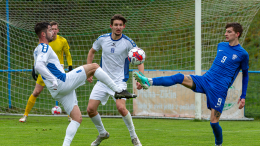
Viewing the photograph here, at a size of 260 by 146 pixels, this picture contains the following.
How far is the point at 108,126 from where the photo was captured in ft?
27.0

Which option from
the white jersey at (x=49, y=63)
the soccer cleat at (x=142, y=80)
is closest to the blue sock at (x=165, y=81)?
the soccer cleat at (x=142, y=80)

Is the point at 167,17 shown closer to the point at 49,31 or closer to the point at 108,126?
the point at 108,126

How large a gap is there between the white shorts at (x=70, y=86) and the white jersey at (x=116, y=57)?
1224 millimetres

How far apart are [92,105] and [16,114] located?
543 centimetres

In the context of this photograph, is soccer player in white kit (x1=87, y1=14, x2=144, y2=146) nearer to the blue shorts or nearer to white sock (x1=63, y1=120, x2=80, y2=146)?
white sock (x1=63, y1=120, x2=80, y2=146)

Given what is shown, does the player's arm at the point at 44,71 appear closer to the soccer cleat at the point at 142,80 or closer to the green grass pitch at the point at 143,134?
the soccer cleat at the point at 142,80

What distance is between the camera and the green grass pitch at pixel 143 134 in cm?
594

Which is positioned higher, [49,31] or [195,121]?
[49,31]

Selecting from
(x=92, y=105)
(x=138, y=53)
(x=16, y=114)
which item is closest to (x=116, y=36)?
(x=138, y=53)

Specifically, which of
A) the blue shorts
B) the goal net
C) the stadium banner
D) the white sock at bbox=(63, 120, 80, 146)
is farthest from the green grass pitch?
the goal net

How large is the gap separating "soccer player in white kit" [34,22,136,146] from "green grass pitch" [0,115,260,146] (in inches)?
47.9

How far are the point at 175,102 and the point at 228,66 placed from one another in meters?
4.70

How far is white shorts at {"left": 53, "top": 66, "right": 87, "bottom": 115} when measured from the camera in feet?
15.3

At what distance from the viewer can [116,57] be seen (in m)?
6.02
